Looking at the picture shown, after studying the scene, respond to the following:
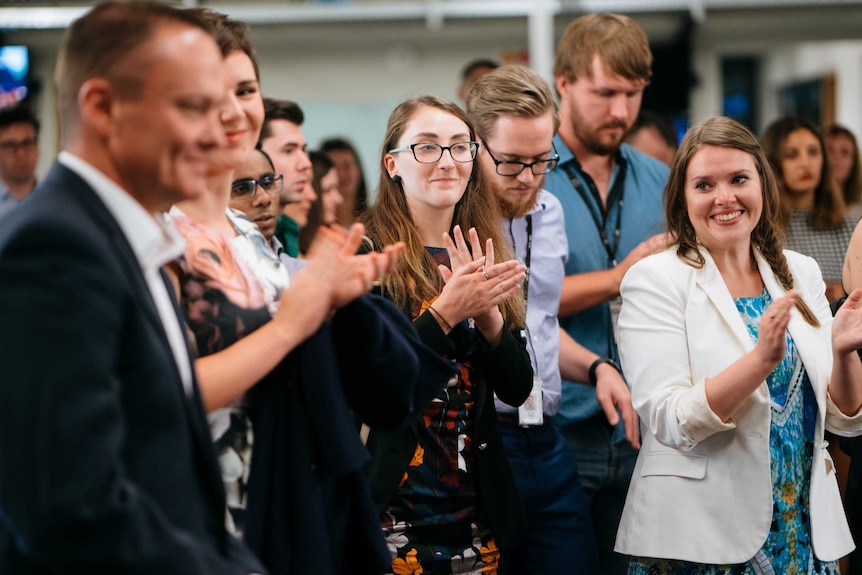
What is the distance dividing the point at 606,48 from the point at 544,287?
3.43ft

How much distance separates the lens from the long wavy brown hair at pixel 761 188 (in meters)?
2.49

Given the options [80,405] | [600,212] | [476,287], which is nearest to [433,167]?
[476,287]

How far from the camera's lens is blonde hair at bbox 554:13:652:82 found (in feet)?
11.1

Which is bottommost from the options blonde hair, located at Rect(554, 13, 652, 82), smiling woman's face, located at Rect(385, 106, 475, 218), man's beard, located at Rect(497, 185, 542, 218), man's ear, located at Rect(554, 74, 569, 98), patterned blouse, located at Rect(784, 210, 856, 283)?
patterned blouse, located at Rect(784, 210, 856, 283)

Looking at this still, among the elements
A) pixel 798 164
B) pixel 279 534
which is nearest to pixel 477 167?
pixel 279 534

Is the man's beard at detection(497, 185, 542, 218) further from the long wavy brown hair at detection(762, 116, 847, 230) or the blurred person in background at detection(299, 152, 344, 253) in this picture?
the long wavy brown hair at detection(762, 116, 847, 230)

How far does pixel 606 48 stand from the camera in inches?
133

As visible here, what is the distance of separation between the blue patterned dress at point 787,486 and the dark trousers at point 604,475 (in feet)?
1.85

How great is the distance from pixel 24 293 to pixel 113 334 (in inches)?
4.3

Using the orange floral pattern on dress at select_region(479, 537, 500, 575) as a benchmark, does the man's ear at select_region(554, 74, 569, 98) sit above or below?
above

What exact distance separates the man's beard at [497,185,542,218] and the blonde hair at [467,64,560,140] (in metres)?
0.19

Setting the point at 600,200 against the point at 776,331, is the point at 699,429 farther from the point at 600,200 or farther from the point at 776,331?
the point at 600,200

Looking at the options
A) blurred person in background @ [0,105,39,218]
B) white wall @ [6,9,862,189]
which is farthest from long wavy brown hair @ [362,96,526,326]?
white wall @ [6,9,862,189]

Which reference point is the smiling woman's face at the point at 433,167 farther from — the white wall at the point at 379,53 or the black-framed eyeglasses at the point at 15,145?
the white wall at the point at 379,53
